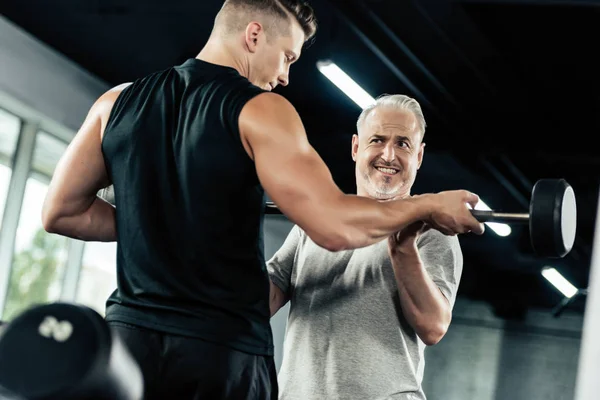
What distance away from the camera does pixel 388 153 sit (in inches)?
95.3

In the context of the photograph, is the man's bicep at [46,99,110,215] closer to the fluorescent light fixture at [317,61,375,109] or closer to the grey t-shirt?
the grey t-shirt

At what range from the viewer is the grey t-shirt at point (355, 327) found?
7.02ft

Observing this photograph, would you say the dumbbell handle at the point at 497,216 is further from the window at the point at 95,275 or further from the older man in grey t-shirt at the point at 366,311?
the window at the point at 95,275

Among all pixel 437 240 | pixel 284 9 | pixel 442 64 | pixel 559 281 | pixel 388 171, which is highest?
pixel 442 64

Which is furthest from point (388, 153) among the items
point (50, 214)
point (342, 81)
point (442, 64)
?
point (442, 64)

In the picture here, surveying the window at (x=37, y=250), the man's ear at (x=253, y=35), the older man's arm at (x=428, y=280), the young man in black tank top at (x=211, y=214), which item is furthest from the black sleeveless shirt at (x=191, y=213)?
the window at (x=37, y=250)

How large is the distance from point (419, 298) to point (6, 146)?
5.16m

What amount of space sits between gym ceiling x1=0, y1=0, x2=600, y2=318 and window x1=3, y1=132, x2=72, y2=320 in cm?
80

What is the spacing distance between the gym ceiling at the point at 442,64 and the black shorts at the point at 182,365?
357 cm

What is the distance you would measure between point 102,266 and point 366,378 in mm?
5903

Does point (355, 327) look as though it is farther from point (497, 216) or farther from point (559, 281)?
point (559, 281)

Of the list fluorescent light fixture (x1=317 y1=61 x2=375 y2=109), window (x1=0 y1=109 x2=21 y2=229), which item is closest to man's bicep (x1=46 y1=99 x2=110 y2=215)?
fluorescent light fixture (x1=317 y1=61 x2=375 y2=109)

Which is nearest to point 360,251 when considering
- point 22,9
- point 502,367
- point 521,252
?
point 22,9

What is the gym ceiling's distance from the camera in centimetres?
543
